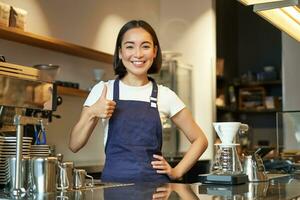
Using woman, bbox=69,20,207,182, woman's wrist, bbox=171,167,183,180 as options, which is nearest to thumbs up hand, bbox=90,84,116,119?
woman, bbox=69,20,207,182

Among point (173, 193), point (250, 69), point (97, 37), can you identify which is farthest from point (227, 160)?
point (250, 69)

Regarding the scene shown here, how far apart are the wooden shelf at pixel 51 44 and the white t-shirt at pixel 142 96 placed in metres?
1.22

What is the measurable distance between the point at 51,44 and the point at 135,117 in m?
1.67

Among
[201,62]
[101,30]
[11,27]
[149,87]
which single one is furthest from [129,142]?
[201,62]

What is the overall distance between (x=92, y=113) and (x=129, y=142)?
199mm

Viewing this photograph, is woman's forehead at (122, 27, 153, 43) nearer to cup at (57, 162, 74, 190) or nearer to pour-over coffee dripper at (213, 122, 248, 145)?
pour-over coffee dripper at (213, 122, 248, 145)

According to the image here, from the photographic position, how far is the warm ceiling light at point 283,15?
1.90 m

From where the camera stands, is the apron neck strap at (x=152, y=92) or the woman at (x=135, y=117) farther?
the apron neck strap at (x=152, y=92)

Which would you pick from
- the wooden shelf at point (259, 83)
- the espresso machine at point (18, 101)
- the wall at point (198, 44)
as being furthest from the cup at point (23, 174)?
the wooden shelf at point (259, 83)

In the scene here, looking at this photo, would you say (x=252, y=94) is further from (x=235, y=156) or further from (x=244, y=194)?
(x=244, y=194)

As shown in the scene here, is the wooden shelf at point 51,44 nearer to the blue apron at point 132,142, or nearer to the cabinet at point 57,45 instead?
the cabinet at point 57,45

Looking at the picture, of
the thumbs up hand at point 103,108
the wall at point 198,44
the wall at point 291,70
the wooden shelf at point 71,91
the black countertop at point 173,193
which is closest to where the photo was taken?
the black countertop at point 173,193

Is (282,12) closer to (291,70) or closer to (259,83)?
(291,70)

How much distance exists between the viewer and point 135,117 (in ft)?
5.76
